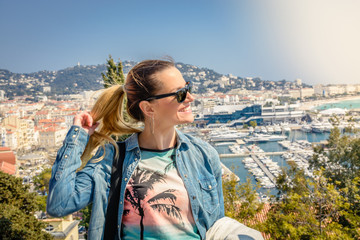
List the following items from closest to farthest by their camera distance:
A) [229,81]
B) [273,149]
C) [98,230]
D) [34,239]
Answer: [98,230] < [34,239] < [273,149] < [229,81]

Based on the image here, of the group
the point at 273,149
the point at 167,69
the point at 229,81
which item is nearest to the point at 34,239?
the point at 167,69

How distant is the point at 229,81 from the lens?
92.2 metres

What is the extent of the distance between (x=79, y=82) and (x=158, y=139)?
95.5 metres

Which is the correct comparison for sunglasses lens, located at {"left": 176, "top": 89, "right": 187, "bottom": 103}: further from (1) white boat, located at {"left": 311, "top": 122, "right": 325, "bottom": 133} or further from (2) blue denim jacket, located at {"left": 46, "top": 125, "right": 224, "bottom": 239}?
(1) white boat, located at {"left": 311, "top": 122, "right": 325, "bottom": 133}

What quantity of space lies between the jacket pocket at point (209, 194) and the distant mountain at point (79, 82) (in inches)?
3010

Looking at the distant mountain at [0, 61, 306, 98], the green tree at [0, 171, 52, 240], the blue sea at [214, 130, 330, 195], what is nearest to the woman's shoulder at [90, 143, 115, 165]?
the green tree at [0, 171, 52, 240]

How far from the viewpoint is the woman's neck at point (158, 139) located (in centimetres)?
80

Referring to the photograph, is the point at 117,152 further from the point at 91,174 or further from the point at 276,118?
the point at 276,118

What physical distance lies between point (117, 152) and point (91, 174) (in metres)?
0.08

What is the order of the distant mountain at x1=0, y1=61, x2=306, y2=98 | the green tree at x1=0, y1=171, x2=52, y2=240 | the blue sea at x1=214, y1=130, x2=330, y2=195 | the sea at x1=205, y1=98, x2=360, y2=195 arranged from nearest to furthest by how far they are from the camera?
the green tree at x1=0, y1=171, x2=52, y2=240
the blue sea at x1=214, y1=130, x2=330, y2=195
the sea at x1=205, y1=98, x2=360, y2=195
the distant mountain at x1=0, y1=61, x2=306, y2=98

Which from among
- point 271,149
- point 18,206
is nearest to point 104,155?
point 18,206

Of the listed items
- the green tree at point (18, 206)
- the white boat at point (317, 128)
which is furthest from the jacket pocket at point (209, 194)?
the white boat at point (317, 128)

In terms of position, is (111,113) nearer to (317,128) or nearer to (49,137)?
(317,128)

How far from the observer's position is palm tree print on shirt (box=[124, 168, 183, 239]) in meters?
0.71
